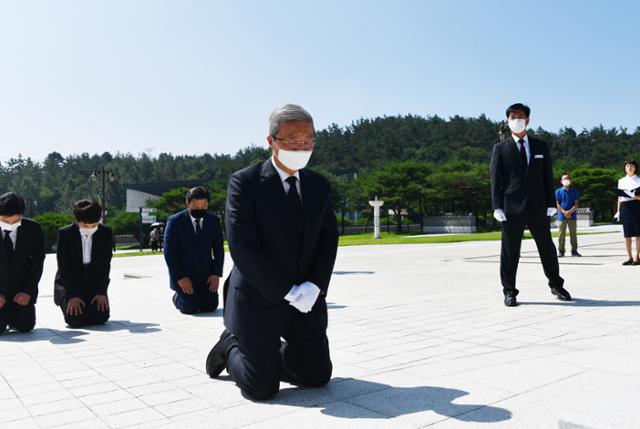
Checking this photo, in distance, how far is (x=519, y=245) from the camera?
21.0 feet

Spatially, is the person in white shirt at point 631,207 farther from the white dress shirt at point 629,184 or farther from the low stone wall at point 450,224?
the low stone wall at point 450,224

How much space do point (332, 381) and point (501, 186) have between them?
380cm

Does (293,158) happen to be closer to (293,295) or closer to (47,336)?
(293,295)

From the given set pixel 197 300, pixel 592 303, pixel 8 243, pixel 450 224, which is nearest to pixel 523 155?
pixel 592 303

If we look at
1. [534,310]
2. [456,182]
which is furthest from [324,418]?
[456,182]

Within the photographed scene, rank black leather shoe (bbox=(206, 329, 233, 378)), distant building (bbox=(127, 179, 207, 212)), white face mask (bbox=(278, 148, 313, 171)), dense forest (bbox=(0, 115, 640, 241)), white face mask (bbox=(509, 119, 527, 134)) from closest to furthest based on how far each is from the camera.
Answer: white face mask (bbox=(278, 148, 313, 171)) → black leather shoe (bbox=(206, 329, 233, 378)) → white face mask (bbox=(509, 119, 527, 134)) → dense forest (bbox=(0, 115, 640, 241)) → distant building (bbox=(127, 179, 207, 212))

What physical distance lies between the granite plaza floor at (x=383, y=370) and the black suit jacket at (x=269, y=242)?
64 cm

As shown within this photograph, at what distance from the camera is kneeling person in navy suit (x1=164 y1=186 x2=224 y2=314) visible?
6.72m

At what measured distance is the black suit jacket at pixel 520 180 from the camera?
6.33 metres

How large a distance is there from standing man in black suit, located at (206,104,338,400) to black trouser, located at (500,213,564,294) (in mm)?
3492

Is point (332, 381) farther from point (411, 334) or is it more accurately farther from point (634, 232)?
point (634, 232)

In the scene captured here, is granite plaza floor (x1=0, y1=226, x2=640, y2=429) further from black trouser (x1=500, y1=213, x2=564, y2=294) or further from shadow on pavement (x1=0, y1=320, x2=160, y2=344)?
black trouser (x1=500, y1=213, x2=564, y2=294)

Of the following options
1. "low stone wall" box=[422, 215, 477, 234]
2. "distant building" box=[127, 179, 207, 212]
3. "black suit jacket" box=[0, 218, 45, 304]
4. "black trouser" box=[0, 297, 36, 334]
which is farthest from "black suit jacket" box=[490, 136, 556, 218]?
"distant building" box=[127, 179, 207, 212]

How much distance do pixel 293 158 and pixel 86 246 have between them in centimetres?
362
